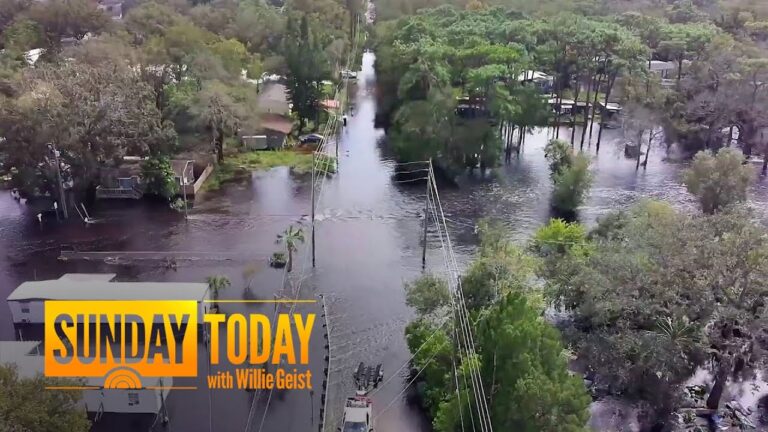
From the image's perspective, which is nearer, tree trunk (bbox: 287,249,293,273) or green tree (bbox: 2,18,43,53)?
tree trunk (bbox: 287,249,293,273)

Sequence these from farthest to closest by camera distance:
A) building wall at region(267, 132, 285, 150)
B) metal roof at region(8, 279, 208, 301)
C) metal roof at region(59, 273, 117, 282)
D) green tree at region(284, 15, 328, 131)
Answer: green tree at region(284, 15, 328, 131) < building wall at region(267, 132, 285, 150) < metal roof at region(59, 273, 117, 282) < metal roof at region(8, 279, 208, 301)

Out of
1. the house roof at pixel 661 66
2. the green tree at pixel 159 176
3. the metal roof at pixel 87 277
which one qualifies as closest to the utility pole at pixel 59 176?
the green tree at pixel 159 176

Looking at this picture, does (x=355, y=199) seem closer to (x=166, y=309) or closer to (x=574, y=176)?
(x=574, y=176)

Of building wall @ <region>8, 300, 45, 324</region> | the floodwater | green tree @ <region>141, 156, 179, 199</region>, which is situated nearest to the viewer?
the floodwater

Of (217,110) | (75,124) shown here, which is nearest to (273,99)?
(217,110)

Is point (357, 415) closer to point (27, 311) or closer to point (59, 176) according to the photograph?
point (27, 311)

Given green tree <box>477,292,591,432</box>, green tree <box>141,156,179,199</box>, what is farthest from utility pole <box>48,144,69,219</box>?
green tree <box>477,292,591,432</box>

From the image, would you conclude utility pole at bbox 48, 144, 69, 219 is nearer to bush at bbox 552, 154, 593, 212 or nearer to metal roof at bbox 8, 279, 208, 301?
metal roof at bbox 8, 279, 208, 301
